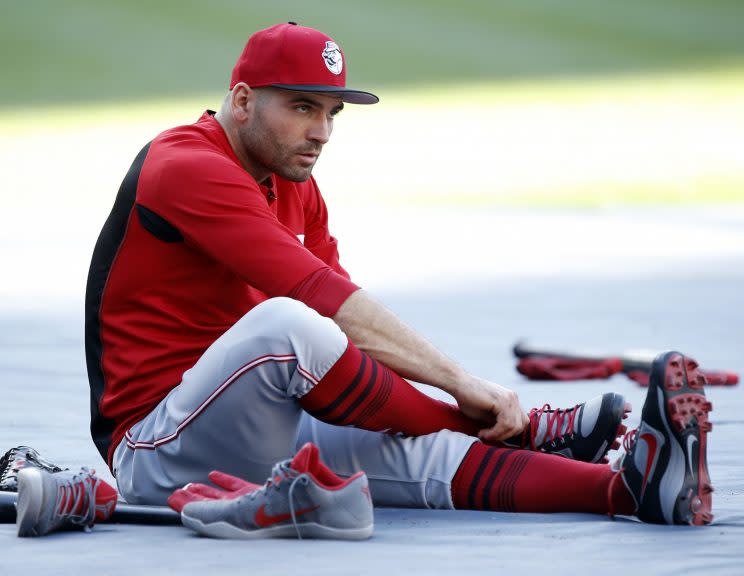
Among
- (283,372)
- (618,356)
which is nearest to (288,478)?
(283,372)

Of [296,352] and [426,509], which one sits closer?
[296,352]

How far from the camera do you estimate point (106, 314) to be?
2484 mm

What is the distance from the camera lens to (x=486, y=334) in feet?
17.4

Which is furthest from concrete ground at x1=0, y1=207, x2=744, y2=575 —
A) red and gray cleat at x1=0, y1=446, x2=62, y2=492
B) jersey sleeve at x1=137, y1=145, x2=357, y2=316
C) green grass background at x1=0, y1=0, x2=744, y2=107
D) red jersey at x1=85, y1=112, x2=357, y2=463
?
green grass background at x1=0, y1=0, x2=744, y2=107

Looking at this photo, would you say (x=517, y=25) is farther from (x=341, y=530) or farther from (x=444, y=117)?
(x=341, y=530)

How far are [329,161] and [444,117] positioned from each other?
2.70 m

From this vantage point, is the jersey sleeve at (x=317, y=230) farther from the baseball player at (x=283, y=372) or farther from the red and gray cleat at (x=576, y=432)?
the red and gray cleat at (x=576, y=432)

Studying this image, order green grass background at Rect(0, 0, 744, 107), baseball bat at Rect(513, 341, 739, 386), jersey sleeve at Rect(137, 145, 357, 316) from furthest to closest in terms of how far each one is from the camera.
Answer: green grass background at Rect(0, 0, 744, 107) → baseball bat at Rect(513, 341, 739, 386) → jersey sleeve at Rect(137, 145, 357, 316)

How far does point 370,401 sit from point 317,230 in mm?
726

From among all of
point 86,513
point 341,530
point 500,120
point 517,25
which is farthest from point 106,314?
point 517,25

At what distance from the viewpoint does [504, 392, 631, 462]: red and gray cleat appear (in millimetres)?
2520

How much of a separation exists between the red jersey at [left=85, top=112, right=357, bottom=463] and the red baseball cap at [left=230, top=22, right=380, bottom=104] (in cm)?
15

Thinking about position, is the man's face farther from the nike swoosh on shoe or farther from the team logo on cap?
the nike swoosh on shoe

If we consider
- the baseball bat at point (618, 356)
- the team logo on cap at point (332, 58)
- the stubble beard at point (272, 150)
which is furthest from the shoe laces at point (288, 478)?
the baseball bat at point (618, 356)
